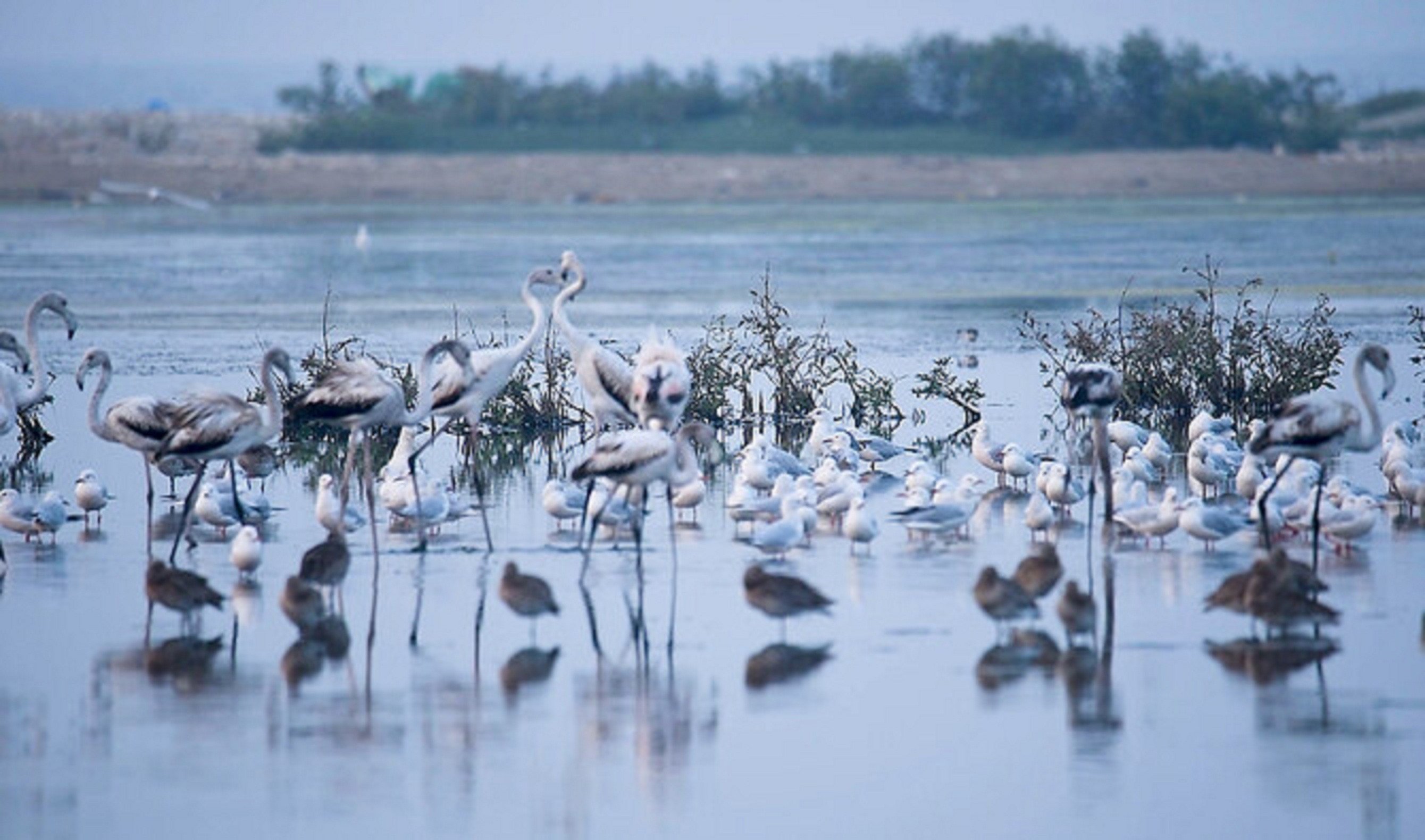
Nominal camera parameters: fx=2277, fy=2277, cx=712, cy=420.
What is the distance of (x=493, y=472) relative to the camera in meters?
17.3

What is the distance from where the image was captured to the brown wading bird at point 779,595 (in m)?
11.2

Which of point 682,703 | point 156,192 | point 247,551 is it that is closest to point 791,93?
point 156,192

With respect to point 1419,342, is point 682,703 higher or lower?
lower

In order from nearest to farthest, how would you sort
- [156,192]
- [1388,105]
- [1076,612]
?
[1076,612] → [156,192] → [1388,105]

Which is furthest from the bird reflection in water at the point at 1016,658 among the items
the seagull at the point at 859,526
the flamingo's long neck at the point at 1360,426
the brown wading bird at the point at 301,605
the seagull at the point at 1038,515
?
the brown wading bird at the point at 301,605

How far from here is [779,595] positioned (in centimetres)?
1118

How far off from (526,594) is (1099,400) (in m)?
4.52

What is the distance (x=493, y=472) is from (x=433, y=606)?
5.21m

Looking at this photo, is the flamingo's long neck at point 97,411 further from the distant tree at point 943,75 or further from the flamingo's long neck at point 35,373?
the distant tree at point 943,75

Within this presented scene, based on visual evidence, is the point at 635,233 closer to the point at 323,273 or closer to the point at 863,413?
the point at 323,273

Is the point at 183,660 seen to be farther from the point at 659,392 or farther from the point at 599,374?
the point at 599,374

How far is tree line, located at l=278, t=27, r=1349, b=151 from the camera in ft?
233

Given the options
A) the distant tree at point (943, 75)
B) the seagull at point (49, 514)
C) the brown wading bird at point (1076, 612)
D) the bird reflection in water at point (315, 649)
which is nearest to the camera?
the bird reflection in water at point (315, 649)

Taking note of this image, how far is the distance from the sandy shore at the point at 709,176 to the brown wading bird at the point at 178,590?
165ft
